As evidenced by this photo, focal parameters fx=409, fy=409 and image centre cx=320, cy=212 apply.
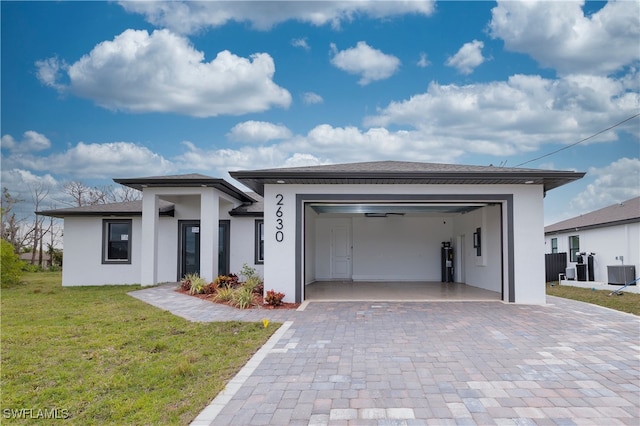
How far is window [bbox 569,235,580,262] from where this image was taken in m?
18.5

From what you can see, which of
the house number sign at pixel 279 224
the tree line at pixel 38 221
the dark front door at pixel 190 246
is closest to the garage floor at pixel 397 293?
the house number sign at pixel 279 224

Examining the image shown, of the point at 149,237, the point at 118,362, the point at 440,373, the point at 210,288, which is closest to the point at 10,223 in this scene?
the point at 149,237

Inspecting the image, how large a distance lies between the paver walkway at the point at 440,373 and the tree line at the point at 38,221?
22.9 m

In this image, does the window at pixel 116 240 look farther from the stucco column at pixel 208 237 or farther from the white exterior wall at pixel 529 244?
the white exterior wall at pixel 529 244

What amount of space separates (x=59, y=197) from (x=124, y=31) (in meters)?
19.8

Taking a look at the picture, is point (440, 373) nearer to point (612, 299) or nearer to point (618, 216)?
point (612, 299)

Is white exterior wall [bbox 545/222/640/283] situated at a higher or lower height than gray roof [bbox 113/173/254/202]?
lower

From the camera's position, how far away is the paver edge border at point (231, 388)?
346 centimetres

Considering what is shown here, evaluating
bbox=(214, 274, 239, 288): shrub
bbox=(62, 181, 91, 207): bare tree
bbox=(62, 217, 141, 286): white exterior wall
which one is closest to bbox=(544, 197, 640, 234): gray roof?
bbox=(214, 274, 239, 288): shrub

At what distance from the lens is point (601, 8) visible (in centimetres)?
1222

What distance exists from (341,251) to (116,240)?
8.14 metres

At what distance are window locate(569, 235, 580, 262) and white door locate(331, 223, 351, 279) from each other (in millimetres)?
10882

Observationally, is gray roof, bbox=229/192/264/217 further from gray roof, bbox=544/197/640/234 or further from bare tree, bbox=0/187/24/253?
bare tree, bbox=0/187/24/253

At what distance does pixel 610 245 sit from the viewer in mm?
15797
